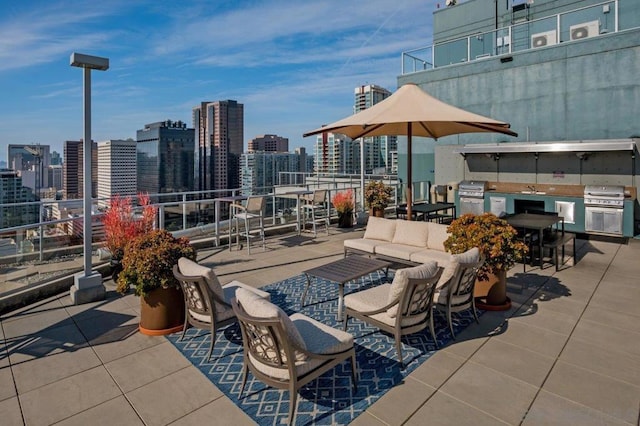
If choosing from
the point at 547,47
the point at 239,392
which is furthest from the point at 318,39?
the point at 239,392

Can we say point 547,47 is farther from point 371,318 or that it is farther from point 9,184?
point 9,184

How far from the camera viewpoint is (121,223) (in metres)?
5.52

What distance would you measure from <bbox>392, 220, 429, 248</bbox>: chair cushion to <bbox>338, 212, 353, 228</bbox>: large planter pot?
3896mm

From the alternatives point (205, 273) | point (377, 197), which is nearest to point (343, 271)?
point (205, 273)

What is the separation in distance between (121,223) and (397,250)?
161 inches

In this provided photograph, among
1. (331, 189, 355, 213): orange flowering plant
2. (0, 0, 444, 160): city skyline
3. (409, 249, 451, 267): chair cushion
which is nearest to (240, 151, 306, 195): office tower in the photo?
(0, 0, 444, 160): city skyline

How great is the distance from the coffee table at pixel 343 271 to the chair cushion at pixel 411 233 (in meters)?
1.21

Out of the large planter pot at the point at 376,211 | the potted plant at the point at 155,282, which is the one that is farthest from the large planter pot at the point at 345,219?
the potted plant at the point at 155,282

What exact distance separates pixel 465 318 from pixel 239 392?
2.58 metres

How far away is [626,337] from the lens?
3562mm

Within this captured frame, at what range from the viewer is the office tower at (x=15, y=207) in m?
5.15

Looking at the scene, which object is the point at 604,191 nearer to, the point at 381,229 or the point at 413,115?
the point at 381,229

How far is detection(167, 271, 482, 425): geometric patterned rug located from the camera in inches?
99.1

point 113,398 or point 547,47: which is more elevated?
point 547,47
